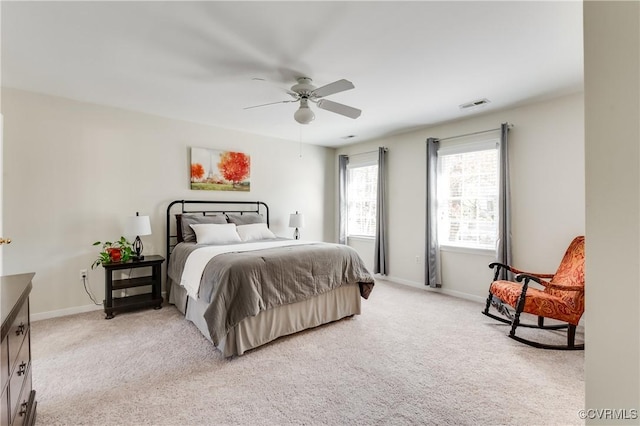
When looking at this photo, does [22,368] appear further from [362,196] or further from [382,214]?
[362,196]

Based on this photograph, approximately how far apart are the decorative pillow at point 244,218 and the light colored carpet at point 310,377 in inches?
68.8

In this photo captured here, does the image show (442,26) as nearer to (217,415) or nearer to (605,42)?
(605,42)

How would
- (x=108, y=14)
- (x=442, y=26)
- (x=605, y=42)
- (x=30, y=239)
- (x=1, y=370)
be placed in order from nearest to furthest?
1. (x=605, y=42)
2. (x=1, y=370)
3. (x=108, y=14)
4. (x=442, y=26)
5. (x=30, y=239)

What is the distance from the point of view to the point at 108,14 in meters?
1.95

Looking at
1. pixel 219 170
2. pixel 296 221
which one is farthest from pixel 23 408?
pixel 296 221

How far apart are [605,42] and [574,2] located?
1.57 meters

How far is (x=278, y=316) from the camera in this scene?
9.35 ft

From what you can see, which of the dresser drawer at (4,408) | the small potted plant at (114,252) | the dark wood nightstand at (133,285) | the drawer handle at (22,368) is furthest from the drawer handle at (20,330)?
the small potted plant at (114,252)

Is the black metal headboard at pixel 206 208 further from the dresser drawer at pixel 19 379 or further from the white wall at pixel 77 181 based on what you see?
the dresser drawer at pixel 19 379

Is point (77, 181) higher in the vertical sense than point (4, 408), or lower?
higher

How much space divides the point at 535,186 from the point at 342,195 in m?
3.27

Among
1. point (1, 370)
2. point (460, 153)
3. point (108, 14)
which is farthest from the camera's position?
point (460, 153)

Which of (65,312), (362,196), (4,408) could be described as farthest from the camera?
(362,196)

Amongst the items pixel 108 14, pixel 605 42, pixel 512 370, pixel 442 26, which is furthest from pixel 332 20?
pixel 512 370
